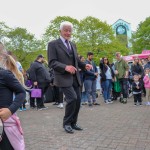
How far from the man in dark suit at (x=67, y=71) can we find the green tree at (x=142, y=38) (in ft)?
160

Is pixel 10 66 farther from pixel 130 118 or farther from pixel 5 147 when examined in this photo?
pixel 130 118

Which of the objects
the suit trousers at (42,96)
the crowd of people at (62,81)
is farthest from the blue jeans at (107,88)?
the suit trousers at (42,96)

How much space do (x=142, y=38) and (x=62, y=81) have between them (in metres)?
49.9

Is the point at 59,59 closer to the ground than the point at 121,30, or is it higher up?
closer to the ground

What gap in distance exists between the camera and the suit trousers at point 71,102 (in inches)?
205

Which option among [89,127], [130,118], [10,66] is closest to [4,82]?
[10,66]

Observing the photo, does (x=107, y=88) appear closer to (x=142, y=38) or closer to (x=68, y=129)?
(x=68, y=129)

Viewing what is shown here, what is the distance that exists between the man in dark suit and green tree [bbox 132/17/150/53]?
48804 millimetres

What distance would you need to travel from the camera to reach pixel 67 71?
16.9ft

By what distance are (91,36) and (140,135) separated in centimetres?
4405

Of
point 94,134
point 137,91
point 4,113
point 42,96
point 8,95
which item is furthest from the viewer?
point 137,91

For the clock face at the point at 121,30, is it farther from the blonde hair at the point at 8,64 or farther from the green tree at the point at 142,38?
the blonde hair at the point at 8,64

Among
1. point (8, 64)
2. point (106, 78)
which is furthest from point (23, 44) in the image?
point (8, 64)

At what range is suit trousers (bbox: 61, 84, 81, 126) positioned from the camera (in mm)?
5203
